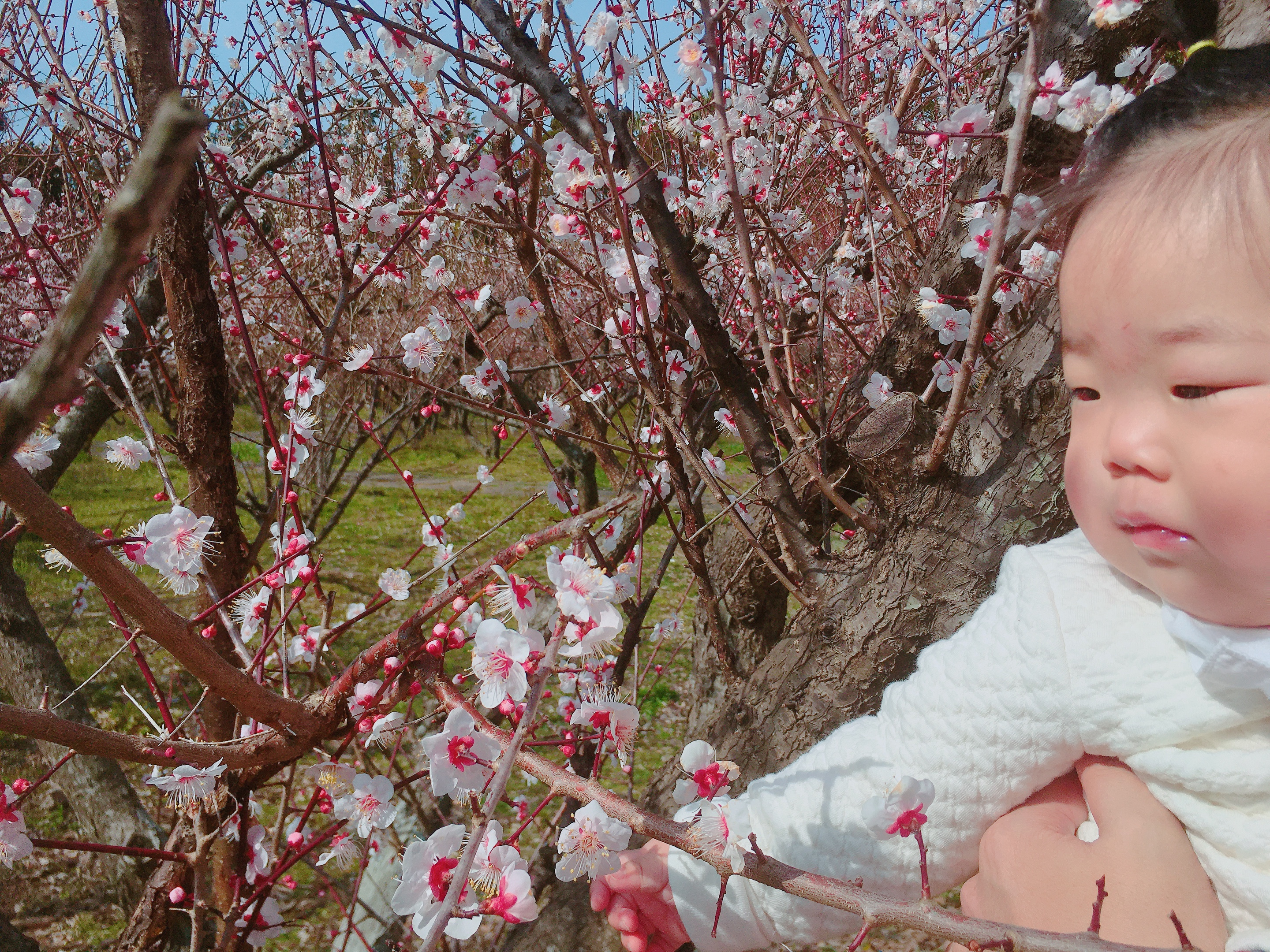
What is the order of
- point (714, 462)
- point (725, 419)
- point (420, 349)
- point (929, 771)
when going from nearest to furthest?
point (929, 771) → point (420, 349) → point (725, 419) → point (714, 462)

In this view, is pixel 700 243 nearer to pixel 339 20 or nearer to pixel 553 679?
pixel 339 20

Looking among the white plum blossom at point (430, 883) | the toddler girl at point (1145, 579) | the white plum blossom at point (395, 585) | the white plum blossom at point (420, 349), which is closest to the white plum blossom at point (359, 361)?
the white plum blossom at point (420, 349)

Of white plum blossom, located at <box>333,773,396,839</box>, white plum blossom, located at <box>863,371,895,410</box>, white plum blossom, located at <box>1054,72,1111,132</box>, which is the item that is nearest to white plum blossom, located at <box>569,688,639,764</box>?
white plum blossom, located at <box>333,773,396,839</box>

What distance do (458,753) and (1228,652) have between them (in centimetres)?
87

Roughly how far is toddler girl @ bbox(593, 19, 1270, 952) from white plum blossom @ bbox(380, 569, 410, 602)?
1035 millimetres

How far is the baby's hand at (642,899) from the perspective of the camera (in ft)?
3.72

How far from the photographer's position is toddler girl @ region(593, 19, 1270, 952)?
28.7 inches

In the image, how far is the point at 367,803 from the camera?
4.47ft

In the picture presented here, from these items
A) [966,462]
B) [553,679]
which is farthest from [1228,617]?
[553,679]

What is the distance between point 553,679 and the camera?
3.42 metres

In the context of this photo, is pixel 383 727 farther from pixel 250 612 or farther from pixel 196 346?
pixel 196 346

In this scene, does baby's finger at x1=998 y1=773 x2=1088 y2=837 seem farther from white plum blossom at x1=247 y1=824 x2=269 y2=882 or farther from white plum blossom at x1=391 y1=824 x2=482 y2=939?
white plum blossom at x1=247 y1=824 x2=269 y2=882

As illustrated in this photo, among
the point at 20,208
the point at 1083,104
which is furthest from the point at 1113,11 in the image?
the point at 20,208

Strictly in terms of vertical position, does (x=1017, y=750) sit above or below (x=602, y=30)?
below
